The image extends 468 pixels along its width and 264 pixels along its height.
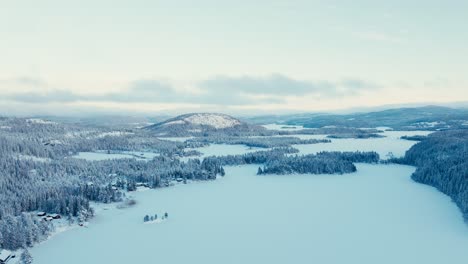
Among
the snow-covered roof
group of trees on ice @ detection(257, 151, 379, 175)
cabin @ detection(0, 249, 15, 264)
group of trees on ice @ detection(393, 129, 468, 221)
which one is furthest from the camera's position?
group of trees on ice @ detection(257, 151, 379, 175)

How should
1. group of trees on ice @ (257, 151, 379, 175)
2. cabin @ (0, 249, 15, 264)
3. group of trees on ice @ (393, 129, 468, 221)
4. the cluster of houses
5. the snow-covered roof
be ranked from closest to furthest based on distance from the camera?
cabin @ (0, 249, 15, 264)
the snow-covered roof
the cluster of houses
group of trees on ice @ (393, 129, 468, 221)
group of trees on ice @ (257, 151, 379, 175)

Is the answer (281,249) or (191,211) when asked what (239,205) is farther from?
(281,249)

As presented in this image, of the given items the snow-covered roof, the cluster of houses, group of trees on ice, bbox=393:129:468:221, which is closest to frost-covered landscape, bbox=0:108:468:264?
the cluster of houses

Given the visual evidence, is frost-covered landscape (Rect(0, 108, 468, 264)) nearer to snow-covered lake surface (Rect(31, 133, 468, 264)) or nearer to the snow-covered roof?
snow-covered lake surface (Rect(31, 133, 468, 264))

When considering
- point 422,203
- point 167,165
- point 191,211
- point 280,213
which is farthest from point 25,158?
point 422,203

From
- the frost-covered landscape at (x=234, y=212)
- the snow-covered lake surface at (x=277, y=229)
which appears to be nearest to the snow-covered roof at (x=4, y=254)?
the frost-covered landscape at (x=234, y=212)

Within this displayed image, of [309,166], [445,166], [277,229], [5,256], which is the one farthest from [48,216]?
[445,166]
